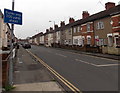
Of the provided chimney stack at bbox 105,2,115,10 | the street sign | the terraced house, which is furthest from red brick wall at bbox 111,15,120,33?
the street sign

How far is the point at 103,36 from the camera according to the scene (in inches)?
1101

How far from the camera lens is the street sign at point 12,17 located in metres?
6.04

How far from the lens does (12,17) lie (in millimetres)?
6270

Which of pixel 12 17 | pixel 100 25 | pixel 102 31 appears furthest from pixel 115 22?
pixel 12 17

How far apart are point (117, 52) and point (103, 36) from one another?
318 inches

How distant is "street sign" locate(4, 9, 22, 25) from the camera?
238 inches

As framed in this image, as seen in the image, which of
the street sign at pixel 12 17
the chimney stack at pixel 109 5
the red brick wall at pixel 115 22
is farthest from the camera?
the chimney stack at pixel 109 5

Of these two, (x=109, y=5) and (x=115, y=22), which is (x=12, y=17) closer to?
(x=115, y=22)

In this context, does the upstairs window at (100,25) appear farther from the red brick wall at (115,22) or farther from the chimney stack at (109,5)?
the chimney stack at (109,5)

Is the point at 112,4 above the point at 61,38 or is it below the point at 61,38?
above

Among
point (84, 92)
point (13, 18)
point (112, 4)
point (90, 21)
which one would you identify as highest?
point (112, 4)

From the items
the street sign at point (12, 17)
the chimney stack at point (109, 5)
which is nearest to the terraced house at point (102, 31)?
the chimney stack at point (109, 5)

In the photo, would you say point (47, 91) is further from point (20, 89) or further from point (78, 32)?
point (78, 32)

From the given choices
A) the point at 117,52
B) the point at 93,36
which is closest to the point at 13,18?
the point at 117,52
